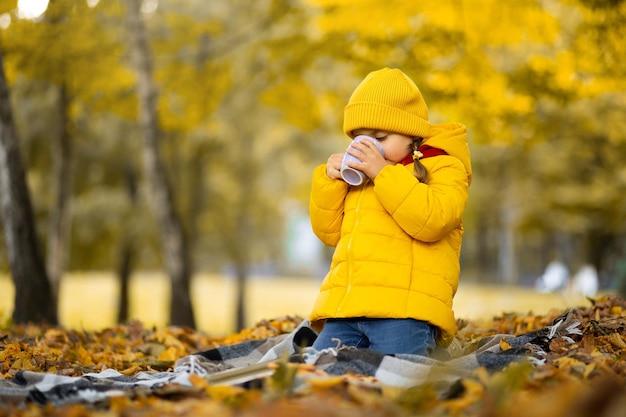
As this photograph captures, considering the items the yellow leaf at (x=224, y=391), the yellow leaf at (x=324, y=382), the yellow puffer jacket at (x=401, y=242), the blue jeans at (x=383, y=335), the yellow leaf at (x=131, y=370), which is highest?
the yellow puffer jacket at (x=401, y=242)

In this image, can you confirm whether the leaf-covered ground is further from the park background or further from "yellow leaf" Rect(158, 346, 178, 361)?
the park background

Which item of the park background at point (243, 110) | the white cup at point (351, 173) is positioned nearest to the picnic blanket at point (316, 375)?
the white cup at point (351, 173)

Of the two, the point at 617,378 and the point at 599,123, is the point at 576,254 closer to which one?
the point at 599,123

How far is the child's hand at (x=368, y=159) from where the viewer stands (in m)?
3.20

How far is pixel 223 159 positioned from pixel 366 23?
489cm

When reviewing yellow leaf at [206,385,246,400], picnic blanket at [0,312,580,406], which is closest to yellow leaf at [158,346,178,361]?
picnic blanket at [0,312,580,406]

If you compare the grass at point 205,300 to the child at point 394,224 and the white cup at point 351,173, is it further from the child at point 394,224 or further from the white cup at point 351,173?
the white cup at point 351,173

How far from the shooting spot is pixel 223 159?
12562 mm

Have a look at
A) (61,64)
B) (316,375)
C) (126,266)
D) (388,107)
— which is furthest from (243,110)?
(316,375)

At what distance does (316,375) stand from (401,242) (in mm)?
848

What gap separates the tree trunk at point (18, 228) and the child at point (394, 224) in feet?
11.5

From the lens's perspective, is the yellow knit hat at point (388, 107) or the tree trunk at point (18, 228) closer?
the yellow knit hat at point (388, 107)

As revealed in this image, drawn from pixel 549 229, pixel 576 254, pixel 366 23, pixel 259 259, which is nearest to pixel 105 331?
pixel 366 23

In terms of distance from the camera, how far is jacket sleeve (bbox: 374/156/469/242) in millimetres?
3121
